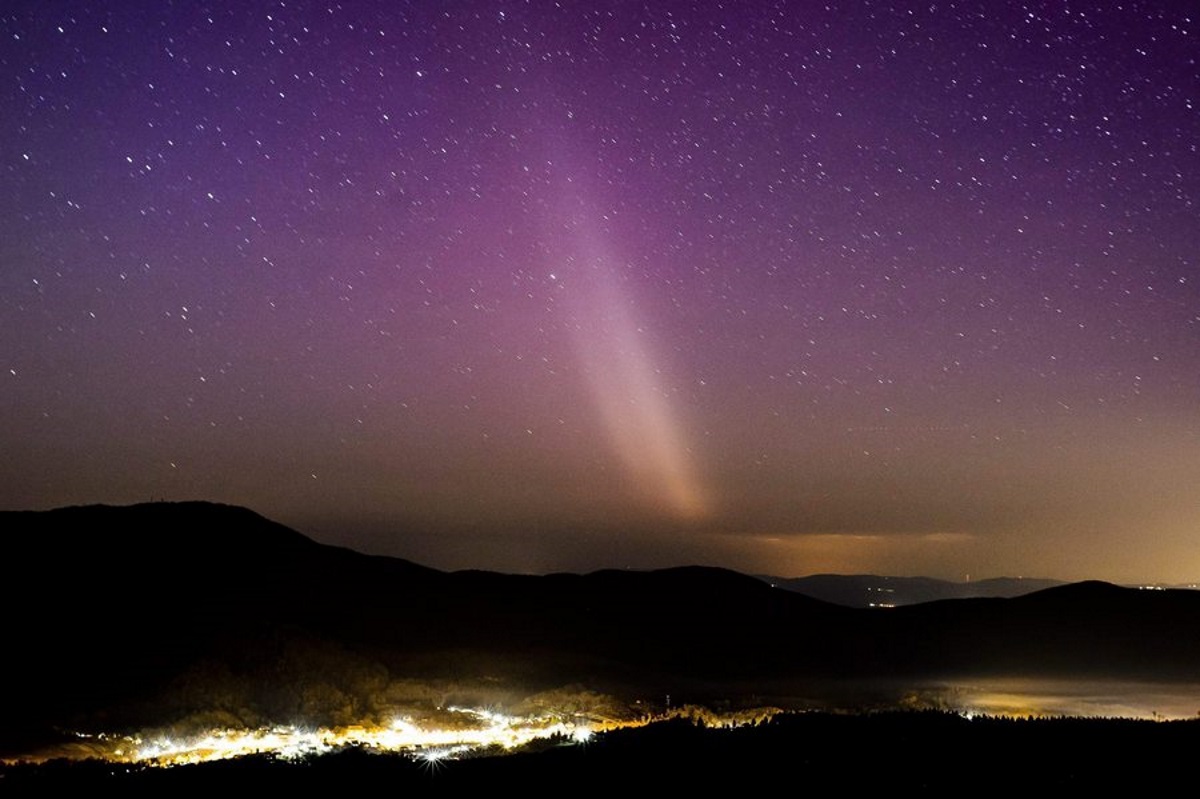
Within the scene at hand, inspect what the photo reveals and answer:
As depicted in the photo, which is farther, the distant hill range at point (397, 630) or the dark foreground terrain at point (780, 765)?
the distant hill range at point (397, 630)

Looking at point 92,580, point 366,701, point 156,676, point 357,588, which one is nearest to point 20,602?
point 92,580

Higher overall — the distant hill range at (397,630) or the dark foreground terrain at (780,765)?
the distant hill range at (397,630)

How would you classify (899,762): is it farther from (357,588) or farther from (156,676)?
(357,588)

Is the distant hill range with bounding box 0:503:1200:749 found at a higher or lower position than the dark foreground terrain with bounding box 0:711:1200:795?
higher

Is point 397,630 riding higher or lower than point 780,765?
higher

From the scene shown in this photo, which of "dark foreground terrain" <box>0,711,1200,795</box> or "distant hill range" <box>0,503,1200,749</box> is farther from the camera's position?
"distant hill range" <box>0,503,1200,749</box>
